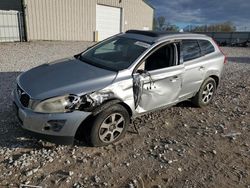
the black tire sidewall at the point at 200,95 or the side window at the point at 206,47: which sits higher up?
the side window at the point at 206,47

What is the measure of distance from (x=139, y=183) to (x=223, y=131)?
2270 millimetres

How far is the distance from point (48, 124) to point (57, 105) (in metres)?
0.27

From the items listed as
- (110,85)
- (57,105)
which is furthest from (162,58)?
(57,105)

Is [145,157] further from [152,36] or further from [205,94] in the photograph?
[205,94]

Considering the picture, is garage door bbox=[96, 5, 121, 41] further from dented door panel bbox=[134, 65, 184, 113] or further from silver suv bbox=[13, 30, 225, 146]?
dented door panel bbox=[134, 65, 184, 113]

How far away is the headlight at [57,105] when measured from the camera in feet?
10.2

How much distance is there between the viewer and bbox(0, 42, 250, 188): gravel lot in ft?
9.70

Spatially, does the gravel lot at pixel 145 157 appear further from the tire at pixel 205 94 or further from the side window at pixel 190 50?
the side window at pixel 190 50

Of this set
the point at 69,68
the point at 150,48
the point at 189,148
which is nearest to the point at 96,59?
the point at 69,68

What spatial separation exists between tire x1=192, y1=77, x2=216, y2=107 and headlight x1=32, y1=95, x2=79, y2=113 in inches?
121

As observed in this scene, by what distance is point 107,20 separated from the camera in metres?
21.2

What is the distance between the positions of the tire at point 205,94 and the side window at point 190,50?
2.29 feet

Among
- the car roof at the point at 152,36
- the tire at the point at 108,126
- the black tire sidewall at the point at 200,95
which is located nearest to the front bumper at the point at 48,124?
the tire at the point at 108,126

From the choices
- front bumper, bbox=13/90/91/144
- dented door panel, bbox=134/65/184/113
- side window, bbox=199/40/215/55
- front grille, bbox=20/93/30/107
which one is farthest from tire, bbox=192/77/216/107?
front grille, bbox=20/93/30/107
